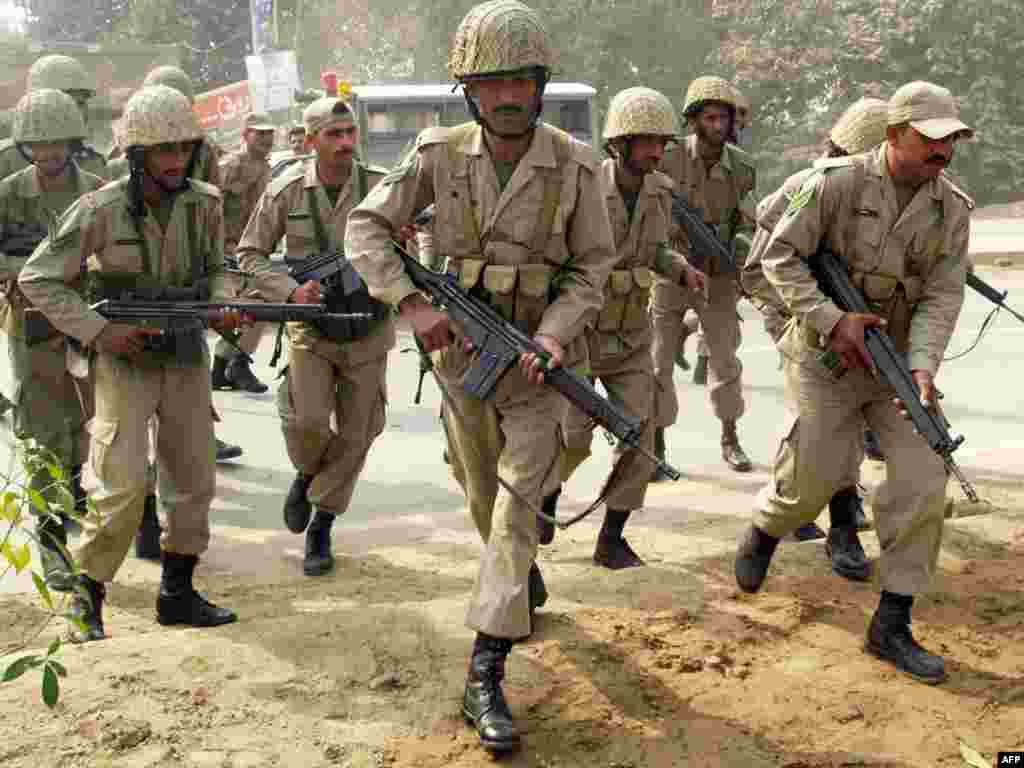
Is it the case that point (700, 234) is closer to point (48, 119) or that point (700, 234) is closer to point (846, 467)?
point (846, 467)

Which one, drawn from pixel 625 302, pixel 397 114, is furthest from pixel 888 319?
pixel 397 114

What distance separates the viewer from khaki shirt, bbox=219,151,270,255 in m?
9.59

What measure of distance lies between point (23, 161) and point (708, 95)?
11.7ft

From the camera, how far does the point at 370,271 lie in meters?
4.48

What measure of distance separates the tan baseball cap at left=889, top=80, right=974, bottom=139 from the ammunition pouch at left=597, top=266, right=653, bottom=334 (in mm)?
1735

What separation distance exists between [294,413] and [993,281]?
1376 cm

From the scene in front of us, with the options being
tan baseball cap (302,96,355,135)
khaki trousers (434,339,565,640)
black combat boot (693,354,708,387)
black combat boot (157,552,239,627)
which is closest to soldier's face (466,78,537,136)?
khaki trousers (434,339,565,640)

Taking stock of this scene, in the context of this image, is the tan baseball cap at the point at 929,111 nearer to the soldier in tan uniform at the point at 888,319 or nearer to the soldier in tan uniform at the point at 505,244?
the soldier in tan uniform at the point at 888,319

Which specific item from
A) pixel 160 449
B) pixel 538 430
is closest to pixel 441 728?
pixel 538 430

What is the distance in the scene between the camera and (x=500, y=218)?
14.6 feet

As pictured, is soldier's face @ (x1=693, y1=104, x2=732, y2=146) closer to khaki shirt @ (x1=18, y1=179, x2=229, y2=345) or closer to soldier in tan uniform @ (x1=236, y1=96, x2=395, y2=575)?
soldier in tan uniform @ (x1=236, y1=96, x2=395, y2=575)

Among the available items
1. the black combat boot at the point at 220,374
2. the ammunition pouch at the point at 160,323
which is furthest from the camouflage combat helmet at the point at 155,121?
the black combat boot at the point at 220,374

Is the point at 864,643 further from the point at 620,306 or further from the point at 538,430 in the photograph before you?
the point at 620,306

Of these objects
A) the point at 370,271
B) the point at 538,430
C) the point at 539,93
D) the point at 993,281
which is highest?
the point at 539,93
